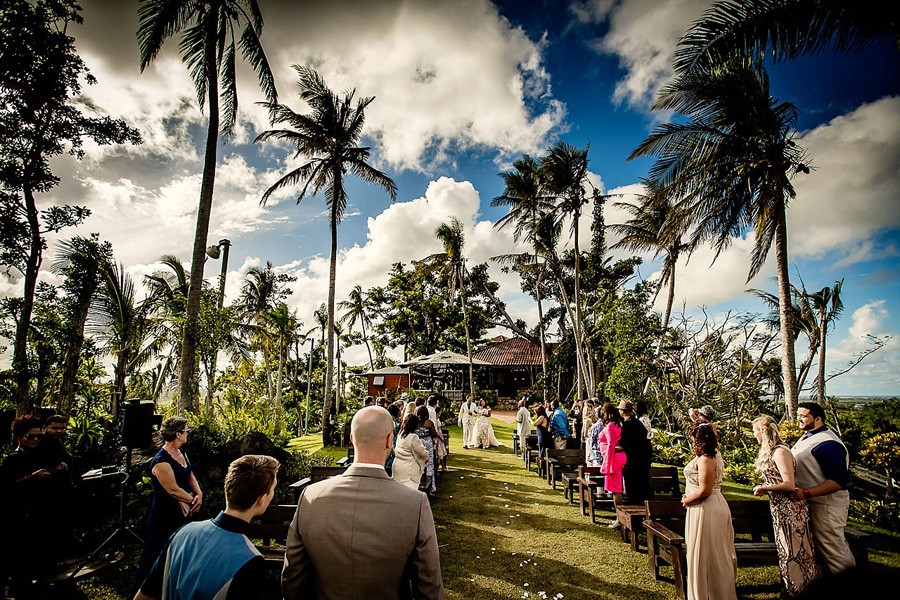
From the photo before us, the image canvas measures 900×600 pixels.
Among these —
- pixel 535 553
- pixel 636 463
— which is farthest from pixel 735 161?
pixel 535 553

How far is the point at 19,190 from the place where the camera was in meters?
10.0

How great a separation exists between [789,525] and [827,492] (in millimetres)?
489

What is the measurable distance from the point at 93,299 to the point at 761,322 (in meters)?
19.1

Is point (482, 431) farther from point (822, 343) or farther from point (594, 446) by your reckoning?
point (822, 343)

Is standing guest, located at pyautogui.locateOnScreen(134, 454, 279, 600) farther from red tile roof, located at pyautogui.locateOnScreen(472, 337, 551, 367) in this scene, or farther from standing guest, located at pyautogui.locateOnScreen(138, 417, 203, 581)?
red tile roof, located at pyautogui.locateOnScreen(472, 337, 551, 367)

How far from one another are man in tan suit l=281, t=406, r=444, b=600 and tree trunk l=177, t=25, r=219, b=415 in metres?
8.33

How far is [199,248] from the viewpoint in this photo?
9391mm

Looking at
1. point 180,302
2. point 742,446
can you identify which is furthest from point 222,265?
point 742,446

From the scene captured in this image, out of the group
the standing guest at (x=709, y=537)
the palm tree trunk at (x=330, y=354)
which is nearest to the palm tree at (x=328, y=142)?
the palm tree trunk at (x=330, y=354)

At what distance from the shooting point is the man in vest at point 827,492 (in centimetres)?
386

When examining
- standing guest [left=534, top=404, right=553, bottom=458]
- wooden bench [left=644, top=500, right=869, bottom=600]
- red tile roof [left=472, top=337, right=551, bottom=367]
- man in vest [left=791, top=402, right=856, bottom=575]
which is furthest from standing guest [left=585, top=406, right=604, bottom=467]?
red tile roof [left=472, top=337, right=551, bottom=367]

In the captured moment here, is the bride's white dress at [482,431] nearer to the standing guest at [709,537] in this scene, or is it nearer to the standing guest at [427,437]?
the standing guest at [427,437]

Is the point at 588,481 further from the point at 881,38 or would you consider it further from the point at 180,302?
the point at 180,302

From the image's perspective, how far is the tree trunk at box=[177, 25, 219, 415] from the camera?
9.21 meters
